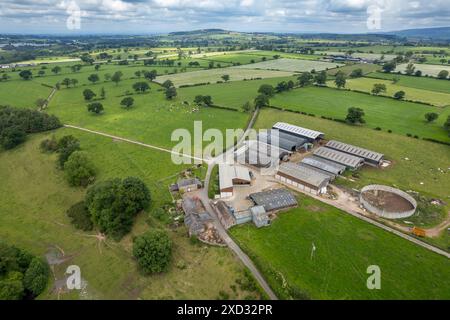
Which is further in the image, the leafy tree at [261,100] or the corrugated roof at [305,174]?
the leafy tree at [261,100]

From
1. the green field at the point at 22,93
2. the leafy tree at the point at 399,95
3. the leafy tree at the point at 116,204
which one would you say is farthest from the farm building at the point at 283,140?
the green field at the point at 22,93

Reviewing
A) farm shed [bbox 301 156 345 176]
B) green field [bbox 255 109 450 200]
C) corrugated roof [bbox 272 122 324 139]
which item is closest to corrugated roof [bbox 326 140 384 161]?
green field [bbox 255 109 450 200]

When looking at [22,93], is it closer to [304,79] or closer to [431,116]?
[304,79]

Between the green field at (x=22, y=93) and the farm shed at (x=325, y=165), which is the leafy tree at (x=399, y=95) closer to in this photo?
the farm shed at (x=325, y=165)

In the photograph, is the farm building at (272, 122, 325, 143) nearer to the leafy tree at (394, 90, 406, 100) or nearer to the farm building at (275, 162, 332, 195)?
the farm building at (275, 162, 332, 195)

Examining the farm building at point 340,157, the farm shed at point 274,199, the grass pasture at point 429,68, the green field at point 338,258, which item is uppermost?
the grass pasture at point 429,68
